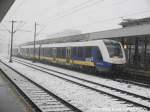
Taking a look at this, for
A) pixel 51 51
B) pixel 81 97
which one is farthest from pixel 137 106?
pixel 51 51

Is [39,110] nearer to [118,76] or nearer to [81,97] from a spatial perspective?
[81,97]

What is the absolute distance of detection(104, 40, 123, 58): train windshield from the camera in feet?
77.7

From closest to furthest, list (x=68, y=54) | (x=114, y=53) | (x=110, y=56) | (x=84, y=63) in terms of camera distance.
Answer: (x=110, y=56)
(x=114, y=53)
(x=84, y=63)
(x=68, y=54)

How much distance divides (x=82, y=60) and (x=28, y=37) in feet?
Answer: 336

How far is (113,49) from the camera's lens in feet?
78.7

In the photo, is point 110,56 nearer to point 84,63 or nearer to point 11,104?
point 84,63

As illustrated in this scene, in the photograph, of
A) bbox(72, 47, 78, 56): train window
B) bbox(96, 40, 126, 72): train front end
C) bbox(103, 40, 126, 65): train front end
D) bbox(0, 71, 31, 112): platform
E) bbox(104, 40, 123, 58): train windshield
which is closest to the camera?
bbox(0, 71, 31, 112): platform

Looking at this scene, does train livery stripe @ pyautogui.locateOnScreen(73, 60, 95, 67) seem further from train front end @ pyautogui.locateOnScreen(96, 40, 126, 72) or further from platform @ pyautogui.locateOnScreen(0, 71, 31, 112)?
platform @ pyautogui.locateOnScreen(0, 71, 31, 112)

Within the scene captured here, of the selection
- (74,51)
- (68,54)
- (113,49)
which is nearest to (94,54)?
(113,49)

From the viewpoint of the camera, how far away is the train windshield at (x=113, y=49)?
23.7m

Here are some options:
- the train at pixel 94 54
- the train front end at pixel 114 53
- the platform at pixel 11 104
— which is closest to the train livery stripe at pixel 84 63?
the train at pixel 94 54

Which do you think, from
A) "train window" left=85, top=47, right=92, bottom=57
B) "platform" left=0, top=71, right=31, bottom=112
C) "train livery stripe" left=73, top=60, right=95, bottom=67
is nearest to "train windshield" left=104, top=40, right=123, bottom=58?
"train livery stripe" left=73, top=60, right=95, bottom=67

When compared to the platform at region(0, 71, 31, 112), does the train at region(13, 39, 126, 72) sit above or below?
above

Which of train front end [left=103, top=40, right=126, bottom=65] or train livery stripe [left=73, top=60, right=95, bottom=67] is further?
train livery stripe [left=73, top=60, right=95, bottom=67]
